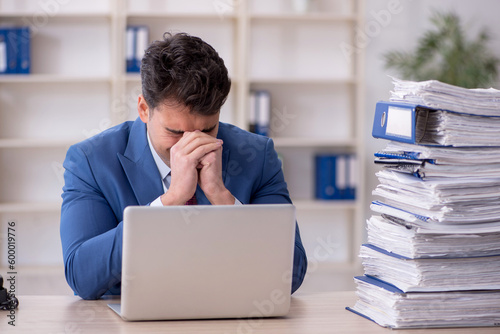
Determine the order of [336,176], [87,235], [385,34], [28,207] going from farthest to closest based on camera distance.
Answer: [385,34] < [336,176] < [28,207] < [87,235]

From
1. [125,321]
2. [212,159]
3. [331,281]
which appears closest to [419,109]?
[212,159]

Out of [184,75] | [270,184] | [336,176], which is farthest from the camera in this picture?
[336,176]

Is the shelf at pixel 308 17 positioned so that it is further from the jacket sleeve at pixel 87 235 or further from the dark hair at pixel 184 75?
the jacket sleeve at pixel 87 235

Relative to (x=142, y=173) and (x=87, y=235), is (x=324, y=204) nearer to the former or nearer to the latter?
(x=142, y=173)

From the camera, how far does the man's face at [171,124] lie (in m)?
1.67

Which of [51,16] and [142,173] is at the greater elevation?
[51,16]

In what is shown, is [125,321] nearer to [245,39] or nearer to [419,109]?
[419,109]

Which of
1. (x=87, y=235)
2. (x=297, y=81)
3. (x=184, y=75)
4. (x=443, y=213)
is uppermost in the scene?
(x=297, y=81)

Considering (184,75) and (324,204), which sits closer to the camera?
(184,75)

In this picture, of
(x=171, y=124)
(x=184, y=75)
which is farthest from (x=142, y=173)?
(x=184, y=75)

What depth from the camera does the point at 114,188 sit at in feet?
5.57

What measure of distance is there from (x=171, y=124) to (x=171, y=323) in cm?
63

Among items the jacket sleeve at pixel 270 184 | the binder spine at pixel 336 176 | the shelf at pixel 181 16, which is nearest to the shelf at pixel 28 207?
the shelf at pixel 181 16

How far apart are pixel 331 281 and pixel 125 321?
10.4ft
